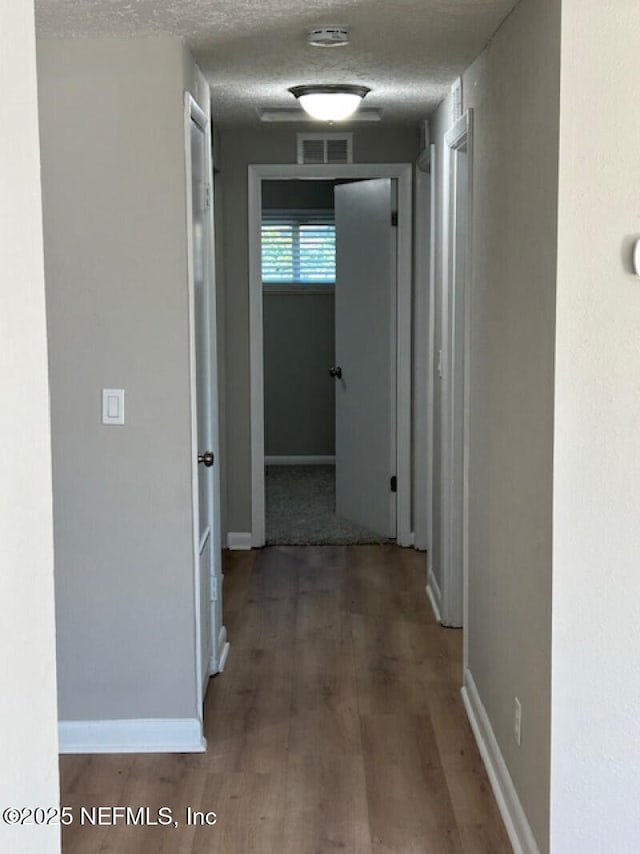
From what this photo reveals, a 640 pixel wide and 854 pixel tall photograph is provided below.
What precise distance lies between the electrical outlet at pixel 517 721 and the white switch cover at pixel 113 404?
150 cm

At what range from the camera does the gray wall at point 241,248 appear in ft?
19.5

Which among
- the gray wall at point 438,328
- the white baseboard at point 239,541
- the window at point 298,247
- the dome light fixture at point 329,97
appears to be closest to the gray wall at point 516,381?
the dome light fixture at point 329,97

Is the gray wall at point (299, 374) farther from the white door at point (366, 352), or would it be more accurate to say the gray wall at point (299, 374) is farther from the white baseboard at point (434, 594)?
the white baseboard at point (434, 594)

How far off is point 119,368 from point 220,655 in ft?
4.65

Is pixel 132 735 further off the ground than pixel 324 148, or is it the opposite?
pixel 324 148

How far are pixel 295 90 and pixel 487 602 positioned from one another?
86.0 inches

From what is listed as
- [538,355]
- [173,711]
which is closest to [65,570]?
[173,711]

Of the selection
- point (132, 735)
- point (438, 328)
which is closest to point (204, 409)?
point (132, 735)

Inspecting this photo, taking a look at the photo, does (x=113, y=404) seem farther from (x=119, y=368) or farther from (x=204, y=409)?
(x=204, y=409)

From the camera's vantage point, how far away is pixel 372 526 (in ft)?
21.3

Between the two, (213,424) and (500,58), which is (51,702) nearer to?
(500,58)

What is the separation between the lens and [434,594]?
16.8ft

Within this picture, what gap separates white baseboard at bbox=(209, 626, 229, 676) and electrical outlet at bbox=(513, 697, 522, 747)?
152 centimetres

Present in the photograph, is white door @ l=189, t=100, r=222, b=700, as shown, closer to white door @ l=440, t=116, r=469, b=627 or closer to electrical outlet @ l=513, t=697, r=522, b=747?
white door @ l=440, t=116, r=469, b=627
